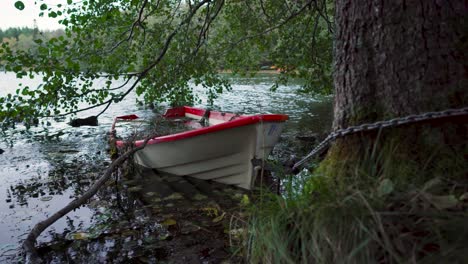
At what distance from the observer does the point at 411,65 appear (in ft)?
6.89

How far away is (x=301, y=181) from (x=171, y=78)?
5154mm

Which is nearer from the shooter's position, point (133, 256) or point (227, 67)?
point (133, 256)

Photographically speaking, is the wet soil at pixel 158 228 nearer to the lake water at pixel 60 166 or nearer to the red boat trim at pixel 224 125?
the lake water at pixel 60 166

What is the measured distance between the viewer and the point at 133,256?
452cm

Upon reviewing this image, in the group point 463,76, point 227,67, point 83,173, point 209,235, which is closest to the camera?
point 463,76

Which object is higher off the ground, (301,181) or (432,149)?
(432,149)

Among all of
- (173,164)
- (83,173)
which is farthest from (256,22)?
(83,173)

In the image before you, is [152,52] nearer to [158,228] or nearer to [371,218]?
[158,228]

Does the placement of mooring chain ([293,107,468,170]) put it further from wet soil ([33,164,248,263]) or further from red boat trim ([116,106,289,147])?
red boat trim ([116,106,289,147])

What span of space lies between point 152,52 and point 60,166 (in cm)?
361

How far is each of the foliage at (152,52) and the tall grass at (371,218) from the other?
3.29 metres

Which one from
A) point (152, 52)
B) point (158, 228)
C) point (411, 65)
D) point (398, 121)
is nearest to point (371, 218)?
point (398, 121)

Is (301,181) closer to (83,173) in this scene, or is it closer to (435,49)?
(435,49)

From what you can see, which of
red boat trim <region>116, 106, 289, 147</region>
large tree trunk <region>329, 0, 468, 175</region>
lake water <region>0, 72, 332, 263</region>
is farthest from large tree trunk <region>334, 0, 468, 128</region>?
lake water <region>0, 72, 332, 263</region>
